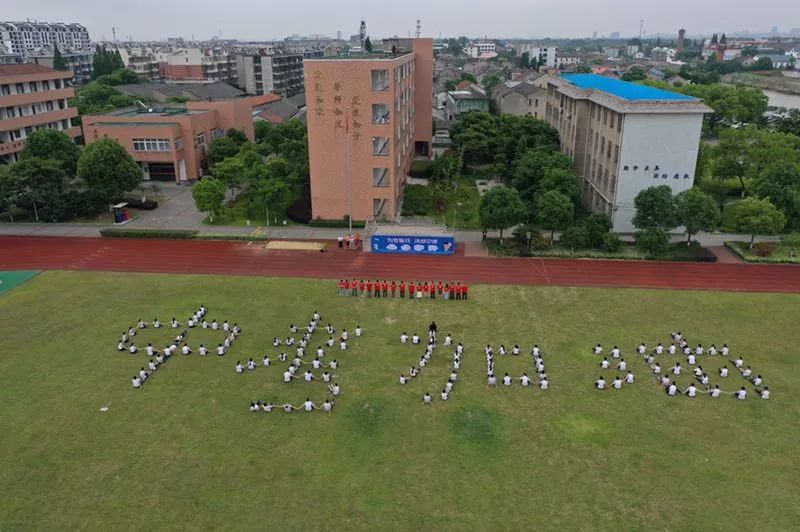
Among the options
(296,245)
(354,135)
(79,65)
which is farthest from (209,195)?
(79,65)

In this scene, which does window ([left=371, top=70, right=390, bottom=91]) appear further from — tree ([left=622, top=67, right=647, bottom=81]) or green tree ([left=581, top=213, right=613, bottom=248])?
tree ([left=622, top=67, right=647, bottom=81])

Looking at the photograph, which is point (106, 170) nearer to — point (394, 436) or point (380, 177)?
point (380, 177)

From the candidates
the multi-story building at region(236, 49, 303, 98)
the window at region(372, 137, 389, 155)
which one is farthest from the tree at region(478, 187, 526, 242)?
the multi-story building at region(236, 49, 303, 98)

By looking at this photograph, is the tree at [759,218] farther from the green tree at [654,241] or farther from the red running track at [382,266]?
the green tree at [654,241]

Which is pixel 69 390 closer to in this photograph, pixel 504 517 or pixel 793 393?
pixel 504 517

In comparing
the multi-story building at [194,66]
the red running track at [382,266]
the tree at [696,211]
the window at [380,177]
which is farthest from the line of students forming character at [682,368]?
the multi-story building at [194,66]

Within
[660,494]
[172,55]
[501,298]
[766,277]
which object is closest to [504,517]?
[660,494]
